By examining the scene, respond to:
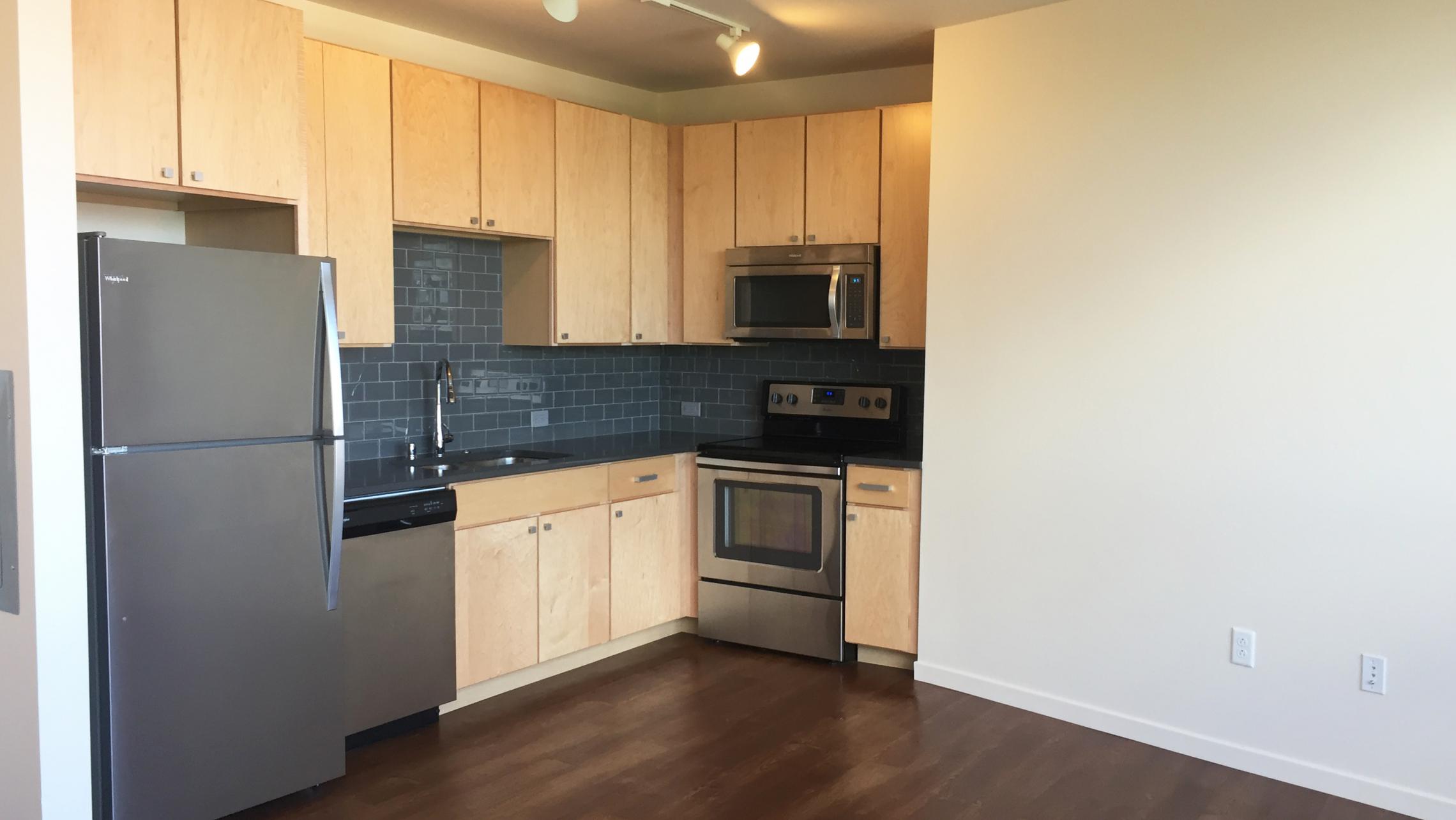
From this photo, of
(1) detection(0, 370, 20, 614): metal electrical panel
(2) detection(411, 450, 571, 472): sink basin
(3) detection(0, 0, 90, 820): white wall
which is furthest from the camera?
(2) detection(411, 450, 571, 472): sink basin

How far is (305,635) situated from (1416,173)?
3540 mm

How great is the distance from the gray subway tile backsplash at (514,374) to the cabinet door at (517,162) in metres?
0.31

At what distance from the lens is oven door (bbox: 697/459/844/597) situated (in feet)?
14.8

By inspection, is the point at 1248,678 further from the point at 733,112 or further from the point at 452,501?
the point at 733,112

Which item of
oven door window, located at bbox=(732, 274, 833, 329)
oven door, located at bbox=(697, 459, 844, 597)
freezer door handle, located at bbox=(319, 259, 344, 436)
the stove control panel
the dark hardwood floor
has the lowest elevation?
the dark hardwood floor

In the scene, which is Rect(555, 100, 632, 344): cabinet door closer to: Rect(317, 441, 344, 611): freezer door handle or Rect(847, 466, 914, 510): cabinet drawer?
Rect(847, 466, 914, 510): cabinet drawer

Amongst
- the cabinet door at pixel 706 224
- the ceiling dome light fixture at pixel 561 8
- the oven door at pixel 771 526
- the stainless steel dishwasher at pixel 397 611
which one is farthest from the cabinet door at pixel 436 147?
the oven door at pixel 771 526

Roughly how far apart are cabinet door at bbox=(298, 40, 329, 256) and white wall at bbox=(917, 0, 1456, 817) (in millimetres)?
2273

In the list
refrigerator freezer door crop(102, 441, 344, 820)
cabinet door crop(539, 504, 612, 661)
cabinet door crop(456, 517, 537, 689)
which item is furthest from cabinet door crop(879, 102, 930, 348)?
refrigerator freezer door crop(102, 441, 344, 820)

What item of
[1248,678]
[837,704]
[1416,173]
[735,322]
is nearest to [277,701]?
[837,704]

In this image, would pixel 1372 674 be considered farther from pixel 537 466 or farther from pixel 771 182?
pixel 771 182

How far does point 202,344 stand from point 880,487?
2604mm

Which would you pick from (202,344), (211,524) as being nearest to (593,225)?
(202,344)

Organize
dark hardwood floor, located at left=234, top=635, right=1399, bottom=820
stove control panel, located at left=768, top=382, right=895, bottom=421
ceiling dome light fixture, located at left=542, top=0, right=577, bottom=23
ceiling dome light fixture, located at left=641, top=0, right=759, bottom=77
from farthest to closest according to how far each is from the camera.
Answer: stove control panel, located at left=768, top=382, right=895, bottom=421, ceiling dome light fixture, located at left=641, top=0, right=759, bottom=77, ceiling dome light fixture, located at left=542, top=0, right=577, bottom=23, dark hardwood floor, located at left=234, top=635, right=1399, bottom=820
